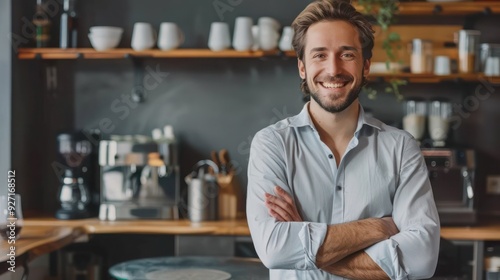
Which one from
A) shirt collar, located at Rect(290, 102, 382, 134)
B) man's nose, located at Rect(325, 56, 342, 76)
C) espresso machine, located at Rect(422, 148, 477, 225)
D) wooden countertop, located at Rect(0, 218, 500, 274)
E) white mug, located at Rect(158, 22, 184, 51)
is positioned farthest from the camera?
white mug, located at Rect(158, 22, 184, 51)

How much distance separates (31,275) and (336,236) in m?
2.57

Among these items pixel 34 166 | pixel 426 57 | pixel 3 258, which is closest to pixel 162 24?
pixel 34 166

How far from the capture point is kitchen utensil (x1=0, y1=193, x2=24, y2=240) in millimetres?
3236

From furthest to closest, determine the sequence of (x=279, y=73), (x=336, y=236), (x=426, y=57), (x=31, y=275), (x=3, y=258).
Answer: (x=279, y=73) → (x=426, y=57) → (x=31, y=275) → (x=3, y=258) → (x=336, y=236)

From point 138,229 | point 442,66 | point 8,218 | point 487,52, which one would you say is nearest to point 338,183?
point 8,218

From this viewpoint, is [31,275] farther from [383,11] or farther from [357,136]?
[357,136]

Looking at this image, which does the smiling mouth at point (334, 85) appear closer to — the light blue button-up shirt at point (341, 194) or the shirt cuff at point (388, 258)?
the light blue button-up shirt at point (341, 194)

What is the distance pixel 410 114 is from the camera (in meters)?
4.53

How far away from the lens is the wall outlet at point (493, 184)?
15.3 feet

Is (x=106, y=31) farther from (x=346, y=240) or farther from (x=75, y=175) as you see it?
(x=346, y=240)

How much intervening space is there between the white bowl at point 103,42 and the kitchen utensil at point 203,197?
0.86m

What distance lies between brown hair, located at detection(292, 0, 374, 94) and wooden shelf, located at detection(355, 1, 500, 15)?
2268 millimetres

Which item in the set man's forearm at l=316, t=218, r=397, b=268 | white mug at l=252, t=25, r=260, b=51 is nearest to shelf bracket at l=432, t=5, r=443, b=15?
white mug at l=252, t=25, r=260, b=51

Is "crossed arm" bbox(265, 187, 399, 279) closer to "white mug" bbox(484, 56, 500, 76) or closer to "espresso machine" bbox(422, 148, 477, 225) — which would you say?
"espresso machine" bbox(422, 148, 477, 225)
